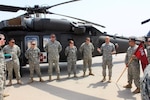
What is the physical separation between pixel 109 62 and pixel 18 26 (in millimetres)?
3709

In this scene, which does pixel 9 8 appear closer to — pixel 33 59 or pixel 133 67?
pixel 33 59

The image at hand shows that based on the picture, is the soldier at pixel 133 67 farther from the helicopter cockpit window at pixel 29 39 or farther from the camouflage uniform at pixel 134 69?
the helicopter cockpit window at pixel 29 39

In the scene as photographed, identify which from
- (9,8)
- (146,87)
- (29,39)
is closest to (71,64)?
(29,39)

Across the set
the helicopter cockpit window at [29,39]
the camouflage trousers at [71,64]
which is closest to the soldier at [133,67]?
the camouflage trousers at [71,64]

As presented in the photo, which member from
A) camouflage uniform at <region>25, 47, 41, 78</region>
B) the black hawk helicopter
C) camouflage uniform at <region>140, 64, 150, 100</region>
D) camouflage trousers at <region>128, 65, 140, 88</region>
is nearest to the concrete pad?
camouflage trousers at <region>128, 65, 140, 88</region>

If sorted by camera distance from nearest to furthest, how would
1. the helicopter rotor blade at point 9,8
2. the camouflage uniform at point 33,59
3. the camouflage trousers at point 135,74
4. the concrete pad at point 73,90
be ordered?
the concrete pad at point 73,90 < the camouflage trousers at point 135,74 < the camouflage uniform at point 33,59 < the helicopter rotor blade at point 9,8

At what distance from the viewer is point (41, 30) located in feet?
31.6

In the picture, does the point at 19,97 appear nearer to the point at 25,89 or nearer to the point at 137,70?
the point at 25,89

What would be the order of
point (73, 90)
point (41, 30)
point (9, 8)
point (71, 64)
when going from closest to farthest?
point (73, 90) → point (9, 8) → point (71, 64) → point (41, 30)

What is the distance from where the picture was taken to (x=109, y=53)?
780 centimetres

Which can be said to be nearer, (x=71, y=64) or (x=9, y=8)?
(x=9, y=8)

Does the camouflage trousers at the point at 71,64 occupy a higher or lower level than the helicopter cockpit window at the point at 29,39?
lower

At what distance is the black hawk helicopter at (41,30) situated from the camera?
9.04 m

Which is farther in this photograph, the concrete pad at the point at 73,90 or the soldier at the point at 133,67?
the soldier at the point at 133,67
